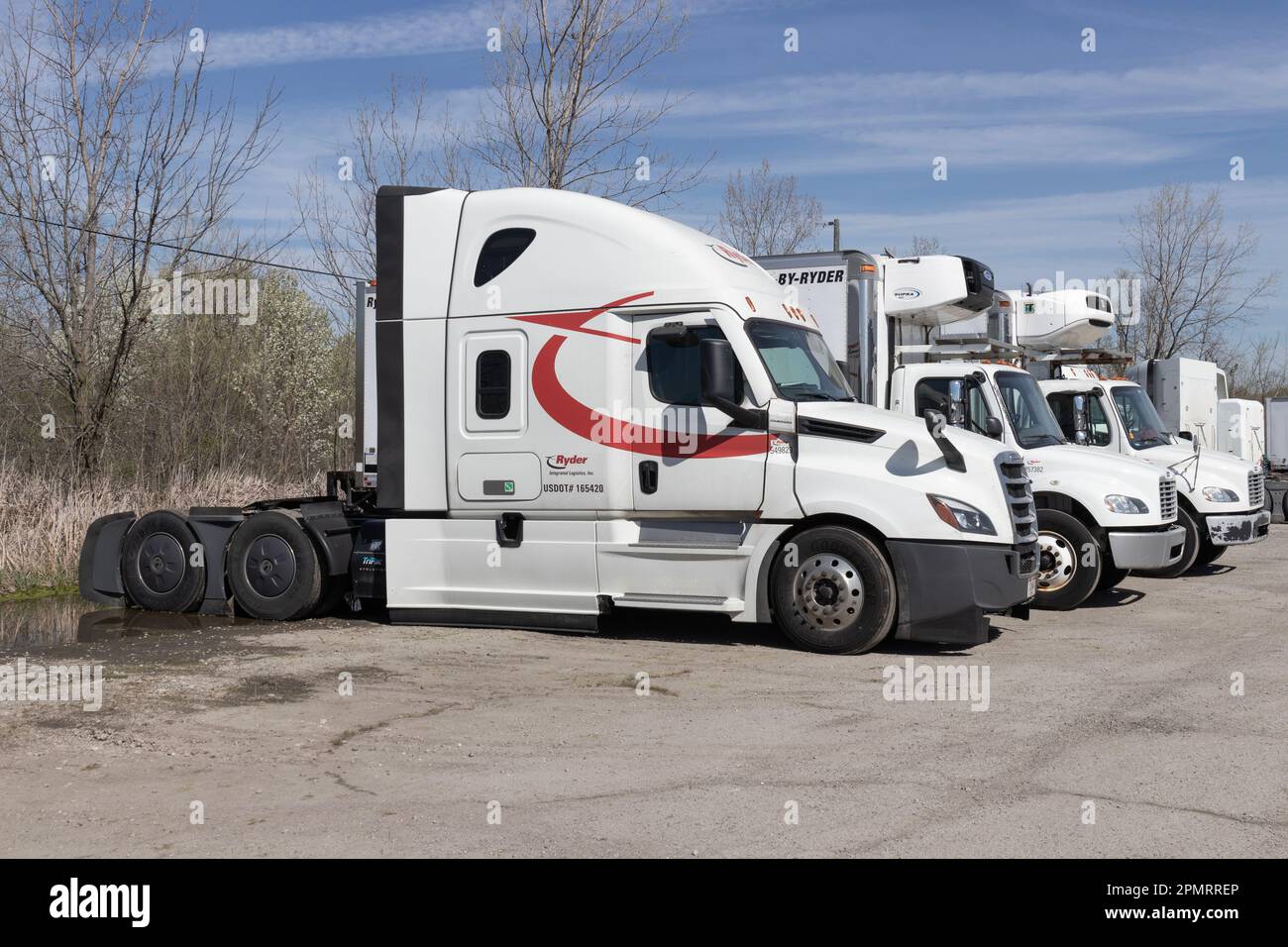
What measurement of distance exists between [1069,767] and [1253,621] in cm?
665

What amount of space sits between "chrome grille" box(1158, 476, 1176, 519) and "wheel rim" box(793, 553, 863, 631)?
481 cm

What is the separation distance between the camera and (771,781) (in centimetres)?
621

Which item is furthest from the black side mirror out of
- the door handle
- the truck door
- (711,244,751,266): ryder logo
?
(711,244,751,266): ryder logo

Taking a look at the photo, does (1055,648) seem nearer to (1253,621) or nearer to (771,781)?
(1253,621)

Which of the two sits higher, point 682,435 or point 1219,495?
point 682,435

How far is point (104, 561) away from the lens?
41.2 feet

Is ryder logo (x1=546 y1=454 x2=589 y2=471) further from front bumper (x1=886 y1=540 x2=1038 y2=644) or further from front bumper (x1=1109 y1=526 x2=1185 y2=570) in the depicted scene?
front bumper (x1=1109 y1=526 x2=1185 y2=570)

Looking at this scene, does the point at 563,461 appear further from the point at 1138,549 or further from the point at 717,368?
the point at 1138,549

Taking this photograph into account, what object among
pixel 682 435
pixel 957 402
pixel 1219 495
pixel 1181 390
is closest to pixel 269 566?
pixel 682 435

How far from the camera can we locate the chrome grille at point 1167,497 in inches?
506

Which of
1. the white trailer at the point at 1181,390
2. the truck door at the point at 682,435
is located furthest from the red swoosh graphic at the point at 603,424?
the white trailer at the point at 1181,390

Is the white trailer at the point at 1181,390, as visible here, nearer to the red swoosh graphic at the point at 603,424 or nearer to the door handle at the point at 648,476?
the red swoosh graphic at the point at 603,424

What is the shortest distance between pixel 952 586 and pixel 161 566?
7.68 m
